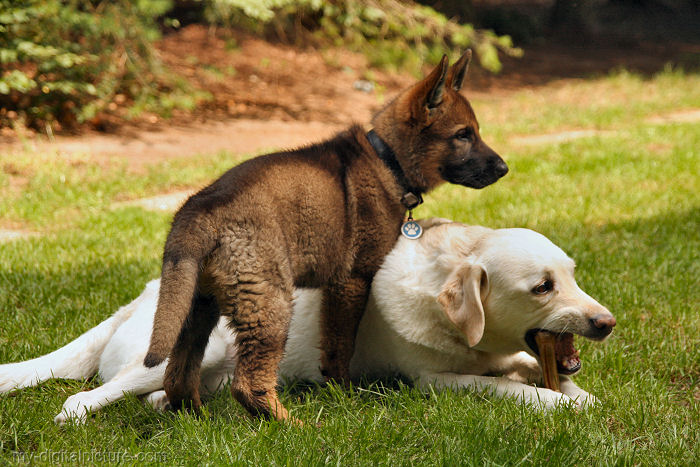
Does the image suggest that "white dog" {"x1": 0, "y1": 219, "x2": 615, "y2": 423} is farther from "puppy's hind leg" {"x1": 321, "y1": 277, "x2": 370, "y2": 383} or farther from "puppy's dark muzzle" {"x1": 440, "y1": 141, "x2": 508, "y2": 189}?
"puppy's dark muzzle" {"x1": 440, "y1": 141, "x2": 508, "y2": 189}

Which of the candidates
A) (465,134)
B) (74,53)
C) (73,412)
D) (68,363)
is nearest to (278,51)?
(74,53)

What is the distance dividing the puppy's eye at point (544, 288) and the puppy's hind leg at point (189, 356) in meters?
1.48

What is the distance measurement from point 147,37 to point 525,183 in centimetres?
576

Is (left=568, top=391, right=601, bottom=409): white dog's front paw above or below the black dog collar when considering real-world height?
below

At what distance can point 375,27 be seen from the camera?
13.5 metres

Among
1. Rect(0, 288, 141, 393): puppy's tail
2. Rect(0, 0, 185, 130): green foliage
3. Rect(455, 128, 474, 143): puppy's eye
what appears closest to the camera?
Rect(0, 288, 141, 393): puppy's tail

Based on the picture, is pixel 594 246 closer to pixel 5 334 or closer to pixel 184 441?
pixel 184 441

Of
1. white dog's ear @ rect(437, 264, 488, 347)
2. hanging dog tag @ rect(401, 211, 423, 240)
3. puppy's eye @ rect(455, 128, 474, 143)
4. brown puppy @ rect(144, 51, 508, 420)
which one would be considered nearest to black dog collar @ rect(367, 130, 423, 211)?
brown puppy @ rect(144, 51, 508, 420)

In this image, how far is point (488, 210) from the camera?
6594 mm

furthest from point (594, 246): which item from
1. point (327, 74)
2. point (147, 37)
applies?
point (327, 74)

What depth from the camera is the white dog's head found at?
321 cm

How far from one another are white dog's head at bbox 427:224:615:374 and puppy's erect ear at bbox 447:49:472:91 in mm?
1308

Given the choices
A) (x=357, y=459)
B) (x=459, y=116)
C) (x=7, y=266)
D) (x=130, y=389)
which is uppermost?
(x=459, y=116)

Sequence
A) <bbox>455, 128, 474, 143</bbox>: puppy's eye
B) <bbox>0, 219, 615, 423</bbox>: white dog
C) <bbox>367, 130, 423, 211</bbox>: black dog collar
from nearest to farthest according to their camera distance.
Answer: <bbox>0, 219, 615, 423</bbox>: white dog, <bbox>367, 130, 423, 211</bbox>: black dog collar, <bbox>455, 128, 474, 143</bbox>: puppy's eye
